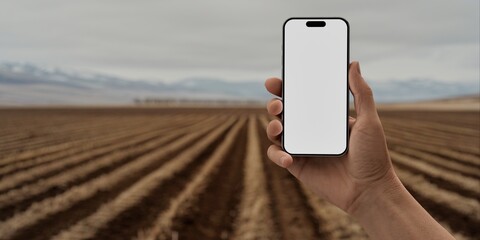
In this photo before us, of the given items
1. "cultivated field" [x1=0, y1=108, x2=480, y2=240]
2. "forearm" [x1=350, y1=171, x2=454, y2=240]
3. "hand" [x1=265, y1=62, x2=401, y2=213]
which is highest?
"hand" [x1=265, y1=62, x2=401, y2=213]

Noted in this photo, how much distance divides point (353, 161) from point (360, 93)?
400mm

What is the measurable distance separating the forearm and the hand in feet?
0.07

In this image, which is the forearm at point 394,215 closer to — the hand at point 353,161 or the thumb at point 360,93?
the hand at point 353,161

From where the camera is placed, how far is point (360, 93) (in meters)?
2.43

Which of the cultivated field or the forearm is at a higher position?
the forearm

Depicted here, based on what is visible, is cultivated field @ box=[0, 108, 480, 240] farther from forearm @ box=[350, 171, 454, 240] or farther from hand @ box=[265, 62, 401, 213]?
forearm @ box=[350, 171, 454, 240]

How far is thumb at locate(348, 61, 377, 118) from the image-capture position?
2.43 metres

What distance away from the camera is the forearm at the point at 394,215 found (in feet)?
7.98

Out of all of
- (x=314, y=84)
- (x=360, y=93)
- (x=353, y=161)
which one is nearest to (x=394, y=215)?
(x=353, y=161)

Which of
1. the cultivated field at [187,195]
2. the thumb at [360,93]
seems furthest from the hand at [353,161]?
the cultivated field at [187,195]

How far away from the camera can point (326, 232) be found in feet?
25.2

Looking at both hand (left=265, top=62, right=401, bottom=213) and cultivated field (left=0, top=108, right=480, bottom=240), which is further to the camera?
cultivated field (left=0, top=108, right=480, bottom=240)

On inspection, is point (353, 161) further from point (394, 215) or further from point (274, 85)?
point (274, 85)

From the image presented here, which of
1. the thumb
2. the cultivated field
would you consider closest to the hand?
the thumb
